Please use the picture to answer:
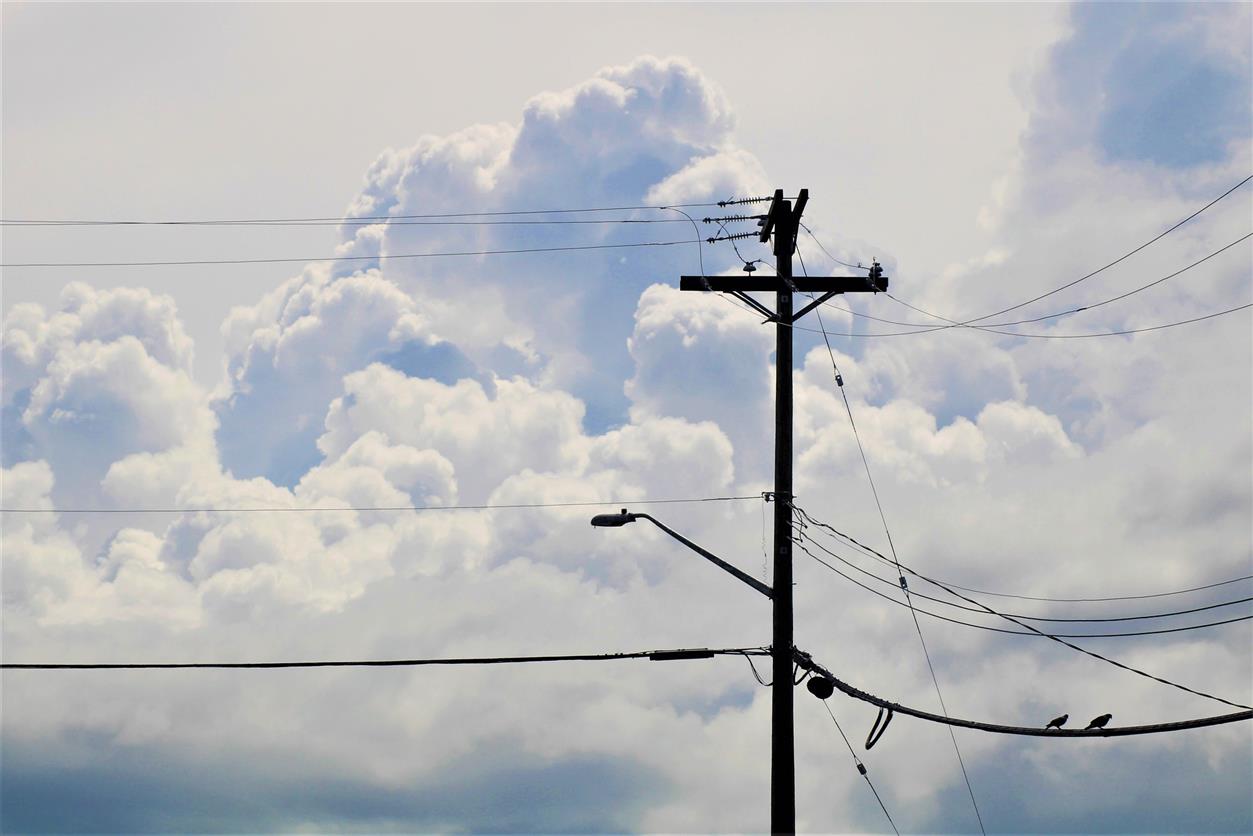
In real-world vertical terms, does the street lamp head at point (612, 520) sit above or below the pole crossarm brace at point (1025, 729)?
above

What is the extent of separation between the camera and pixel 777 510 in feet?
67.3

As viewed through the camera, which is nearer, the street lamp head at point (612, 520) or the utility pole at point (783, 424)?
the utility pole at point (783, 424)

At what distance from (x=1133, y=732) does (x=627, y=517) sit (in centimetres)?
859

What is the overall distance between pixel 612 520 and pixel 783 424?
3.37 meters

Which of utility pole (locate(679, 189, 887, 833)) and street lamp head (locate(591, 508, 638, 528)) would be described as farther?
street lamp head (locate(591, 508, 638, 528))

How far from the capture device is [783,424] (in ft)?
68.0

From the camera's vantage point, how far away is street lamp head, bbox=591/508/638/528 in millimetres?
20891

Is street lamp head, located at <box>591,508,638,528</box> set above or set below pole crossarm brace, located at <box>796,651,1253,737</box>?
above

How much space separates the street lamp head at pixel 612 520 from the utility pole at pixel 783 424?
99.0 inches

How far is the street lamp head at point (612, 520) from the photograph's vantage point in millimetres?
20891

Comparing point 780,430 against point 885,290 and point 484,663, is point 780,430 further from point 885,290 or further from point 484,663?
point 484,663

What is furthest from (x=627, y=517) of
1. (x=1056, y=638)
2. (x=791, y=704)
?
(x=1056, y=638)

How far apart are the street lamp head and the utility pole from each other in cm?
251

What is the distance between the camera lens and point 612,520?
827 inches
